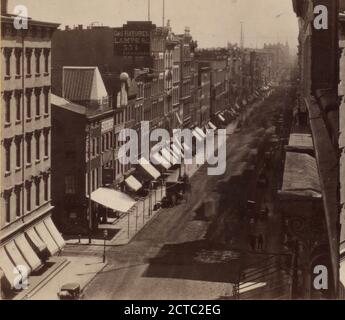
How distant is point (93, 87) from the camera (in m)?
55.0

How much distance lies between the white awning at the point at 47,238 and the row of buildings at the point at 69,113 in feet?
0.26

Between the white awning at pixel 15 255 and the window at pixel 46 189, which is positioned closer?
the white awning at pixel 15 255

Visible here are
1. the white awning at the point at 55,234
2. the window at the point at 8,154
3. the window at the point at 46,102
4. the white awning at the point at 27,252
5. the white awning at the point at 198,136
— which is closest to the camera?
the window at the point at 8,154

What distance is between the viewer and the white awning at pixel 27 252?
1446 inches

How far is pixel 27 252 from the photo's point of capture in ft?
123

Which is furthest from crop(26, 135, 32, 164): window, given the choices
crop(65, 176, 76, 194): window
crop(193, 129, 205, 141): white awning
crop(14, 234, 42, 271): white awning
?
crop(193, 129, 205, 141): white awning

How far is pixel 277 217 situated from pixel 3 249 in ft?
74.0

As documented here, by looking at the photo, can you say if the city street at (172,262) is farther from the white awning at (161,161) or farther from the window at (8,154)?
the white awning at (161,161)

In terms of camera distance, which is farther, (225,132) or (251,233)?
(225,132)

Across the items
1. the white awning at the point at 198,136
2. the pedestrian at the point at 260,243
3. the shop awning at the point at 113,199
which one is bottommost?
the pedestrian at the point at 260,243

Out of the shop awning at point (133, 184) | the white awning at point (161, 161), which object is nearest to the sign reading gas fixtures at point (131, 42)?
the white awning at point (161, 161)

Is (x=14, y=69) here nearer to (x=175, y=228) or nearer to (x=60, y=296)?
(x=60, y=296)

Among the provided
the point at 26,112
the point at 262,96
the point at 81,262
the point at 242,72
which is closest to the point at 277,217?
the point at 81,262

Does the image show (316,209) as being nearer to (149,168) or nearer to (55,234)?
(55,234)
